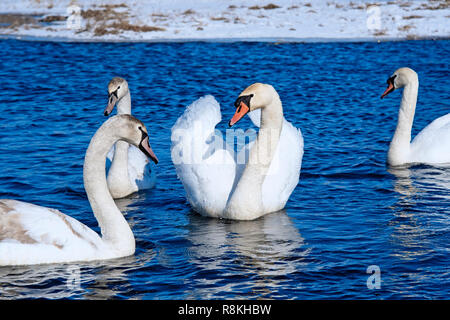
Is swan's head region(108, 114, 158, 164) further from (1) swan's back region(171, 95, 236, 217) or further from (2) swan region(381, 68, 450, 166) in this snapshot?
(2) swan region(381, 68, 450, 166)

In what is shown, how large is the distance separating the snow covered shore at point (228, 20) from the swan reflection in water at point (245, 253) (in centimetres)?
1548

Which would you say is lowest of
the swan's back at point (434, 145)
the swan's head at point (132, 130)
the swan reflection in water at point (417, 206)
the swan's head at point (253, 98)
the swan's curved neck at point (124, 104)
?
the swan reflection in water at point (417, 206)

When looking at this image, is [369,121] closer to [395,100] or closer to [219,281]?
[395,100]

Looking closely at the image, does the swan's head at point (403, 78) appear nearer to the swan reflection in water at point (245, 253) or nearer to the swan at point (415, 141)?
the swan at point (415, 141)

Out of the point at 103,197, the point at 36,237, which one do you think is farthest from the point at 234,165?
the point at 36,237

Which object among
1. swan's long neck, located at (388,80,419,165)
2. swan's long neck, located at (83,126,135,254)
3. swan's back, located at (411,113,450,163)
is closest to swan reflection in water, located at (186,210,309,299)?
swan's long neck, located at (83,126,135,254)

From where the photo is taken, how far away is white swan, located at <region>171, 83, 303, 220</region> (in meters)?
7.73

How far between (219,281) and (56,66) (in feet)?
42.3

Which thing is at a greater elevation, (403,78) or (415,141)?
(403,78)

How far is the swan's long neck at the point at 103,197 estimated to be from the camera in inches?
262

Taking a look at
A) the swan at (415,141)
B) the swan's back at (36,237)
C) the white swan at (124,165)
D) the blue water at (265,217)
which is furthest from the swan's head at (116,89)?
the swan at (415,141)

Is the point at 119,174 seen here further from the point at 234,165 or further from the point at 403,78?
the point at 403,78

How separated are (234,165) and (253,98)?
3.09 ft

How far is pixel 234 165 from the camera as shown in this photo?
26.5 ft
